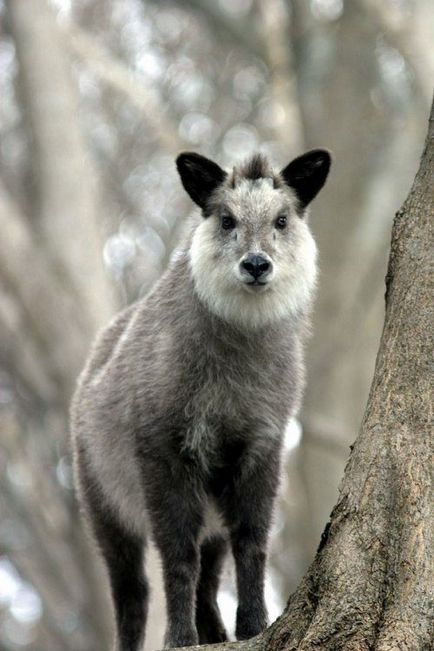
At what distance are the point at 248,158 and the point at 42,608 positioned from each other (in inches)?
490

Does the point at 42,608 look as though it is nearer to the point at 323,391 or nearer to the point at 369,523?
the point at 323,391

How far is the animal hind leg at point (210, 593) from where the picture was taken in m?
7.68

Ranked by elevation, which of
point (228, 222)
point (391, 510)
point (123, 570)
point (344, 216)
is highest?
point (344, 216)

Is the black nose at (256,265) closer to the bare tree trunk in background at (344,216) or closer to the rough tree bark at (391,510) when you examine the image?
the rough tree bark at (391,510)

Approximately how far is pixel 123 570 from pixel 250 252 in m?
2.37

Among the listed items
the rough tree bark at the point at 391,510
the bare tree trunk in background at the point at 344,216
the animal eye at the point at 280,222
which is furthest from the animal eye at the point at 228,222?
the bare tree trunk in background at the point at 344,216

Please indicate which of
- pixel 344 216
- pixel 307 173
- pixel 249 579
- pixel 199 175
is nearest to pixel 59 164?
pixel 344 216

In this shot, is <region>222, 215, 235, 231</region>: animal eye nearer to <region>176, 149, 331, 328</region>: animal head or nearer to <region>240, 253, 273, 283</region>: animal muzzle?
<region>176, 149, 331, 328</region>: animal head

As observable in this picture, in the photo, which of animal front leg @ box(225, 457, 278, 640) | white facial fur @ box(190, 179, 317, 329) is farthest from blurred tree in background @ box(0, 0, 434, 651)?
white facial fur @ box(190, 179, 317, 329)

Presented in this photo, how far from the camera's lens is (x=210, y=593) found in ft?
25.5

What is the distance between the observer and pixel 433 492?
5207 mm

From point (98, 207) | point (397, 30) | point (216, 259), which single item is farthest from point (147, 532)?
point (397, 30)

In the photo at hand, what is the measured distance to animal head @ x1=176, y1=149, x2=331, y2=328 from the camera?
6.97m

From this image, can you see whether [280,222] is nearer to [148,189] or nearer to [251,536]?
[251,536]
